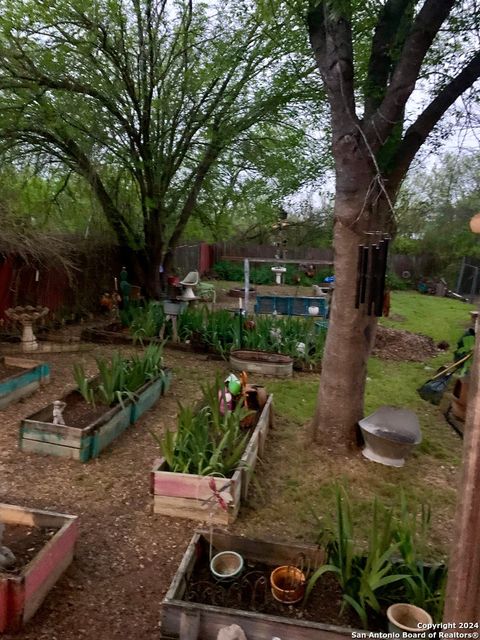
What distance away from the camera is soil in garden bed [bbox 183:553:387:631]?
2289 millimetres

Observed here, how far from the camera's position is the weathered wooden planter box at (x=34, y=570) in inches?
89.5

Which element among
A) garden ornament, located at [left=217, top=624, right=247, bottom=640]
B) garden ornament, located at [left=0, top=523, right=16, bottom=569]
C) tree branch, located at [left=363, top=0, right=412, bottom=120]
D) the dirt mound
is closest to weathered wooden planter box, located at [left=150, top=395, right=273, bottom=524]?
garden ornament, located at [left=0, top=523, right=16, bottom=569]

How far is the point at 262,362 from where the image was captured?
23.0 ft

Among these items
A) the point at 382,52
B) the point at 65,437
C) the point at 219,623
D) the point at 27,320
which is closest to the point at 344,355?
the point at 65,437

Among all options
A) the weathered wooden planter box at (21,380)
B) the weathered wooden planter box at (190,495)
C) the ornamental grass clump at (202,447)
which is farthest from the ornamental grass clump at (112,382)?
the weathered wooden planter box at (190,495)

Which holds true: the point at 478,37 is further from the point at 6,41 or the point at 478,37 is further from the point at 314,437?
the point at 6,41

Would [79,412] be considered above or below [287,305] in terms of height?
below

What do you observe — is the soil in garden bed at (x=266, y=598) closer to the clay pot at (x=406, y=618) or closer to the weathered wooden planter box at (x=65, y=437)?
the clay pot at (x=406, y=618)

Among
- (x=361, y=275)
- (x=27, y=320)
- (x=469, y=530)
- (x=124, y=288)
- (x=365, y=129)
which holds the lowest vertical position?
(x=27, y=320)

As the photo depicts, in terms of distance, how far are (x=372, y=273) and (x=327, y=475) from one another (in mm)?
1703

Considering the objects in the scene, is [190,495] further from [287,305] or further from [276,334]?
[287,305]

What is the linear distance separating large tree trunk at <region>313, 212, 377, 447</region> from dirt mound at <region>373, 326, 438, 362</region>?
446 centimetres

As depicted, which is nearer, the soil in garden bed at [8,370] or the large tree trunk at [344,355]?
the large tree trunk at [344,355]

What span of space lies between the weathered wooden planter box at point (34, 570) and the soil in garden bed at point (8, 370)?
3.02 metres
